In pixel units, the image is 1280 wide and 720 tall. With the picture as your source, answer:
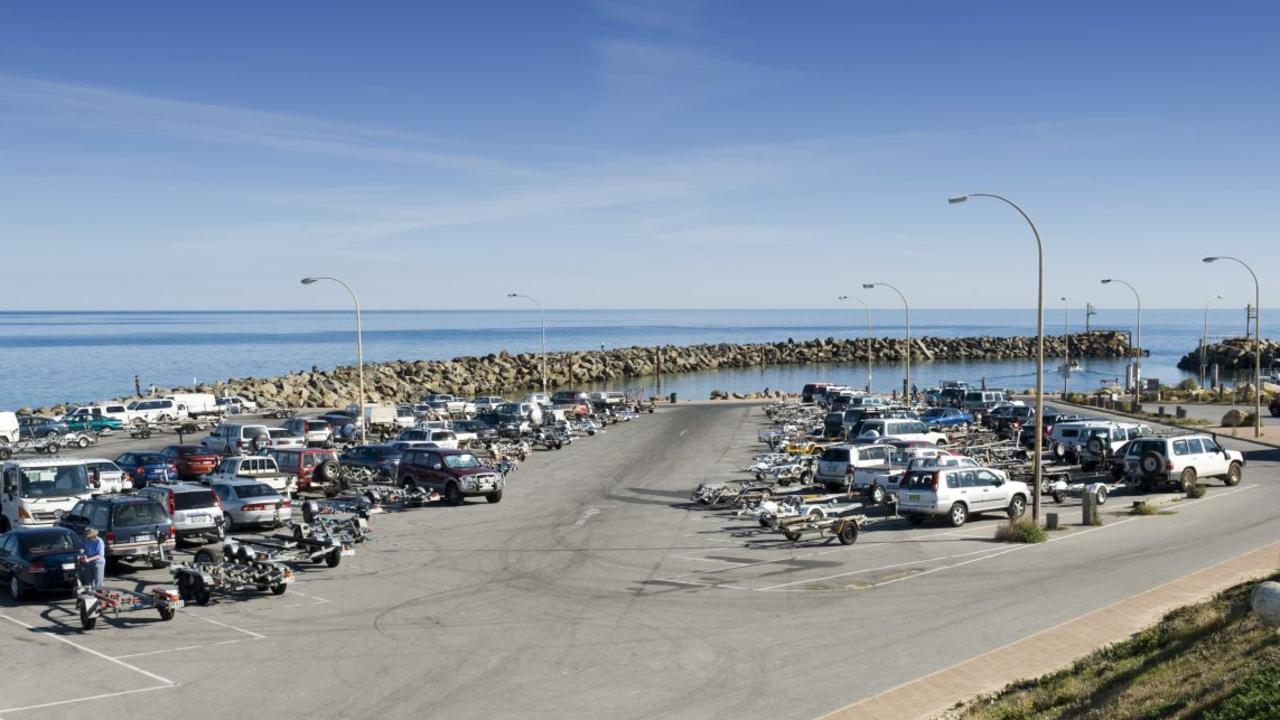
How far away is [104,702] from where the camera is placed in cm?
1555

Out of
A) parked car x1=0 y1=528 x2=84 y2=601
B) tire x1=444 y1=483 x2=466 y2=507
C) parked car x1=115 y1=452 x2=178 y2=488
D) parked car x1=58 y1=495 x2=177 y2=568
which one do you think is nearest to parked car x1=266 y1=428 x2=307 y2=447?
parked car x1=115 y1=452 x2=178 y2=488

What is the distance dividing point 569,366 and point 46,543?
10093 centimetres

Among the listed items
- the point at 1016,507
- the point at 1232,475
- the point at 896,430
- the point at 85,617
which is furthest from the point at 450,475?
the point at 1232,475

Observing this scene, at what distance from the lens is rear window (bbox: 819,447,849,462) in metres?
36.2

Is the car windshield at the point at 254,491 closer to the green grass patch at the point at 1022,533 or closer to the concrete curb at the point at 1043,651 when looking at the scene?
the green grass patch at the point at 1022,533

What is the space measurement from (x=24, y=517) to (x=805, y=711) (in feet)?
76.1

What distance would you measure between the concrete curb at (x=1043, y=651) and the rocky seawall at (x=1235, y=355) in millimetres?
125014

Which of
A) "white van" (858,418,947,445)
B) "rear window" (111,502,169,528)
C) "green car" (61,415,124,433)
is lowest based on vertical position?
A: "green car" (61,415,124,433)

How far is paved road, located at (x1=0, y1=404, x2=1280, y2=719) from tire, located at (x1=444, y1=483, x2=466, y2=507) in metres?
3.13

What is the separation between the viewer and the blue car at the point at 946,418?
55.9 m

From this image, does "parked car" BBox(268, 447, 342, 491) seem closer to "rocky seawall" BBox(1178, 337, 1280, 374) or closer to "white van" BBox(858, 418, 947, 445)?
"white van" BBox(858, 418, 947, 445)

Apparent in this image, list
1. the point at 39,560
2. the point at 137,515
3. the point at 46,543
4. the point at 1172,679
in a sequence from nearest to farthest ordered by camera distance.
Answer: the point at 1172,679 → the point at 39,560 → the point at 46,543 → the point at 137,515

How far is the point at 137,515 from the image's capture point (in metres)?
25.0

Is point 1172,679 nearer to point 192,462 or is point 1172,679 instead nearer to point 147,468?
point 147,468
